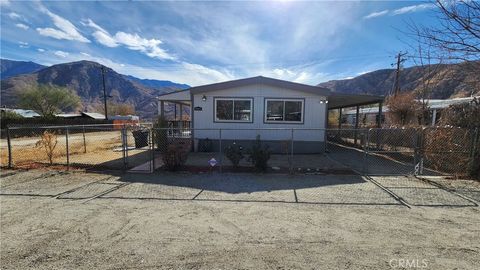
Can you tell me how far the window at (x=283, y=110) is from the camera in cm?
1120

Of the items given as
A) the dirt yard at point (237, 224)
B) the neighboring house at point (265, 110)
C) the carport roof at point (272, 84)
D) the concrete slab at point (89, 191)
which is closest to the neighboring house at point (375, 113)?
the neighboring house at point (265, 110)

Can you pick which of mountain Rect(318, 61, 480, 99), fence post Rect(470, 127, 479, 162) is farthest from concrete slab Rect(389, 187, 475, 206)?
mountain Rect(318, 61, 480, 99)

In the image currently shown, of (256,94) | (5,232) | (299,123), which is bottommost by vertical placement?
(5,232)

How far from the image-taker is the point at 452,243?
337 cm

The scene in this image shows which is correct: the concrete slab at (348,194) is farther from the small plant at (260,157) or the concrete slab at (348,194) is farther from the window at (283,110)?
the window at (283,110)

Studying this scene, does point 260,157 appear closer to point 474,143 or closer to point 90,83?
point 474,143

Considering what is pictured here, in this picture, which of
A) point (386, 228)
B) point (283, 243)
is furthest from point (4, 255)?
point (386, 228)

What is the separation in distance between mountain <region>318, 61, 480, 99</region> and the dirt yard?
10.2ft

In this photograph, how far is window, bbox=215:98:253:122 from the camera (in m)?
11.3

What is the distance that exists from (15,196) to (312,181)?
700cm

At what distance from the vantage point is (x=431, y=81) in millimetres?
12898

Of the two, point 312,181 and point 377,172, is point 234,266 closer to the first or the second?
point 312,181

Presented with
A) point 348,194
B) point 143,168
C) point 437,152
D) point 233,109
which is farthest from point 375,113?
point 143,168

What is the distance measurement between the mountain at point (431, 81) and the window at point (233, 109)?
7.14 metres
